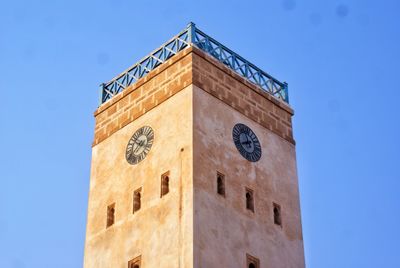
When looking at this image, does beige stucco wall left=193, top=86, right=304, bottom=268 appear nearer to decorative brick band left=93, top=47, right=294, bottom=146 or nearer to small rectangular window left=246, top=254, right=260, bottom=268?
small rectangular window left=246, top=254, right=260, bottom=268

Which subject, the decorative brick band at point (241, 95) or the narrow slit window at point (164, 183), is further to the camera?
the decorative brick band at point (241, 95)

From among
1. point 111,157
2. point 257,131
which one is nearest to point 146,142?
point 111,157

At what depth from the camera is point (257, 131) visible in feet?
73.8

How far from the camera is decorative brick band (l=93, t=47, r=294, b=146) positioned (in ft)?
71.4

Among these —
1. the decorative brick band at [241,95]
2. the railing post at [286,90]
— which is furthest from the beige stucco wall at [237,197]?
the railing post at [286,90]

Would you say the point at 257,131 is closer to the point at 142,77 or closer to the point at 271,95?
the point at 271,95

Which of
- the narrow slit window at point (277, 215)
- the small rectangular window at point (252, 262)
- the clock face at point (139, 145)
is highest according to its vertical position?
the clock face at point (139, 145)

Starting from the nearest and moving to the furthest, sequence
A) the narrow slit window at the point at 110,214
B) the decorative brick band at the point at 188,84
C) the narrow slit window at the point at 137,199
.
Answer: the narrow slit window at the point at 137,199 → the narrow slit window at the point at 110,214 → the decorative brick band at the point at 188,84

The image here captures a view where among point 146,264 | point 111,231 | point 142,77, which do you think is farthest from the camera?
point 142,77

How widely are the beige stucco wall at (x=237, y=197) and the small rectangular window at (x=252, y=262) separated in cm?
12

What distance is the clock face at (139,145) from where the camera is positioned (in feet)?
70.8

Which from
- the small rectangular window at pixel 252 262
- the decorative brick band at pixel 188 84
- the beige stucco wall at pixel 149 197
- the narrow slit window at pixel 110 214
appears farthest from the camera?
the decorative brick band at pixel 188 84

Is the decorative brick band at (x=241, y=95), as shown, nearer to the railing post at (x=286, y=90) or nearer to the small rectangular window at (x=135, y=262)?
the railing post at (x=286, y=90)

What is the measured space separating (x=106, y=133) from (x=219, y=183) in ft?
14.2
